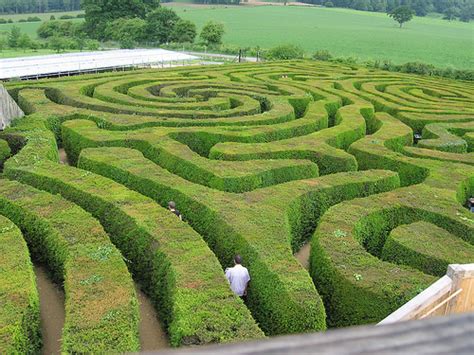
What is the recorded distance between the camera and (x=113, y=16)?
74.2 metres

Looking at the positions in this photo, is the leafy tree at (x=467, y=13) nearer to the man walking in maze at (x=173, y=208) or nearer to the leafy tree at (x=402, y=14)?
the leafy tree at (x=402, y=14)

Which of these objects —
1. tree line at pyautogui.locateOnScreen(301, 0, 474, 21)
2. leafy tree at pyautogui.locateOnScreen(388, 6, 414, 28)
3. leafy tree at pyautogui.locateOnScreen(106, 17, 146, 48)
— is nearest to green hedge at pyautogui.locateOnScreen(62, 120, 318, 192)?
leafy tree at pyautogui.locateOnScreen(106, 17, 146, 48)

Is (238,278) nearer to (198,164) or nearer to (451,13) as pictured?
(198,164)

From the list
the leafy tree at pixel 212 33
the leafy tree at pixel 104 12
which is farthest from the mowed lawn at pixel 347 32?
the leafy tree at pixel 104 12

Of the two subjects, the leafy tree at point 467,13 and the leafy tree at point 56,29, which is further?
the leafy tree at point 467,13

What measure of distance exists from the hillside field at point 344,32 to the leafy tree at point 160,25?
14197 mm

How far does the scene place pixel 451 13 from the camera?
129250 millimetres

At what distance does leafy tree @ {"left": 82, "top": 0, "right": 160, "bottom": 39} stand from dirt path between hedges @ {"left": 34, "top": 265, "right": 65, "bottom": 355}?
6687 centimetres

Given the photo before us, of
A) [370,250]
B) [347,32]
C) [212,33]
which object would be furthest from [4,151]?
[347,32]

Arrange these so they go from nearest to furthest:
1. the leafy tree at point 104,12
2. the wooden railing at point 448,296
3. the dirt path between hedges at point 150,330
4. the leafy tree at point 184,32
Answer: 1. the wooden railing at point 448,296
2. the dirt path between hedges at point 150,330
3. the leafy tree at point 184,32
4. the leafy tree at point 104,12

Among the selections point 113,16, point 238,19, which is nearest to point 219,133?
point 113,16

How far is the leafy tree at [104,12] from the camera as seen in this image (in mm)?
72688

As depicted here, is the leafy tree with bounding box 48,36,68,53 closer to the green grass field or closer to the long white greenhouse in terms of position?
the green grass field

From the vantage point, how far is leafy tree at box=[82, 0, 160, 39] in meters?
72.7
